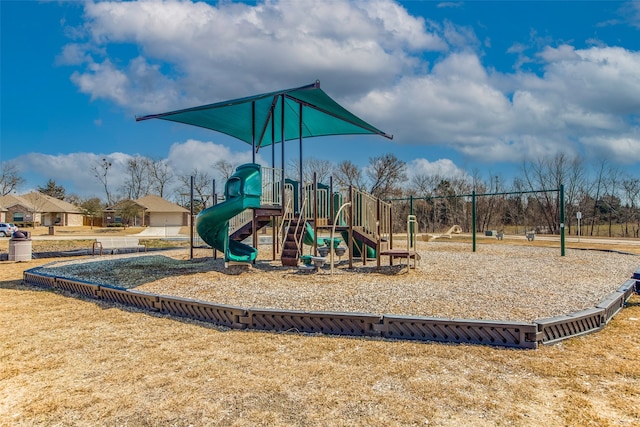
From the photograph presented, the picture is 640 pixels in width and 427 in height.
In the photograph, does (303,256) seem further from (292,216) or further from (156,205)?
(156,205)

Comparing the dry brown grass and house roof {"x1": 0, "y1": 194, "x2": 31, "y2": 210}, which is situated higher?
house roof {"x1": 0, "y1": 194, "x2": 31, "y2": 210}

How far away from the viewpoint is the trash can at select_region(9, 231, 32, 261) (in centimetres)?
1453

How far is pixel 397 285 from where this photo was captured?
7.88m

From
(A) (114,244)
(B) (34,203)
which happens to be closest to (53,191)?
(B) (34,203)

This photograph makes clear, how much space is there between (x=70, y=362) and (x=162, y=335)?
1.10 metres

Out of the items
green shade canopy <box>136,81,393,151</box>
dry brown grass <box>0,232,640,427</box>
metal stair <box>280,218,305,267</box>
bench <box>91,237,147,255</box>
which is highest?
green shade canopy <box>136,81,393,151</box>

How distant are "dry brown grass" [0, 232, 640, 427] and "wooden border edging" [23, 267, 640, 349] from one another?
0.19 metres

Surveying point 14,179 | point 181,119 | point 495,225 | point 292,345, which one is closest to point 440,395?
point 292,345

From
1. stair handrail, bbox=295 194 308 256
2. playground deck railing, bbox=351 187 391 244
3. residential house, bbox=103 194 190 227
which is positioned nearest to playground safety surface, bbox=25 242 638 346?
stair handrail, bbox=295 194 308 256

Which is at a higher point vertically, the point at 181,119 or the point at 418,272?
the point at 181,119

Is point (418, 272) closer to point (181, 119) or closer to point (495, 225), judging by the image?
point (181, 119)

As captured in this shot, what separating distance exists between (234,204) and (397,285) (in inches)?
171

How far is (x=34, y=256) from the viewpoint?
15.8 m

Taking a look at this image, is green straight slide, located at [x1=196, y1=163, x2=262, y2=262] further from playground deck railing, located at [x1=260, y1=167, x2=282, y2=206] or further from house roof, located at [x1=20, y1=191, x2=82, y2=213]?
house roof, located at [x1=20, y1=191, x2=82, y2=213]
